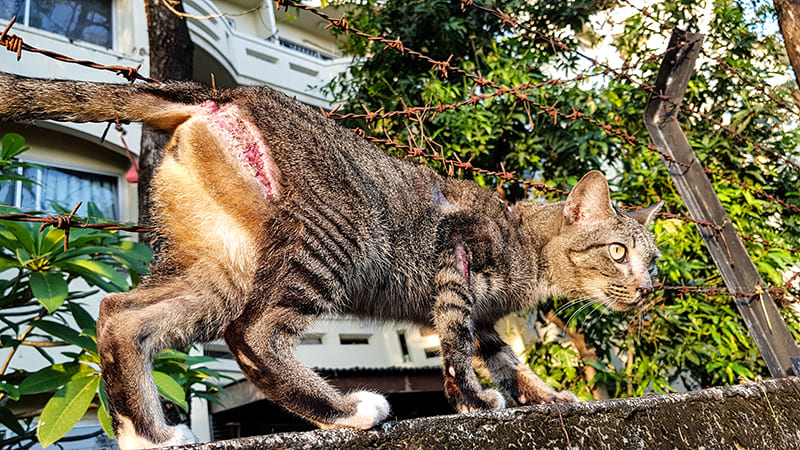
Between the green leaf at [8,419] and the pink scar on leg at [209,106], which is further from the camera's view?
the green leaf at [8,419]

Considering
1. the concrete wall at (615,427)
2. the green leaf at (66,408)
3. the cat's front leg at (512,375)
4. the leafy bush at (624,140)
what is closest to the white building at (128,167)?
the leafy bush at (624,140)

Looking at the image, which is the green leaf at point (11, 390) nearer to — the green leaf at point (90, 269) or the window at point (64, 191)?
the green leaf at point (90, 269)

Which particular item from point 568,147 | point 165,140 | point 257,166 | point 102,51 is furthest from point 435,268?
point 102,51

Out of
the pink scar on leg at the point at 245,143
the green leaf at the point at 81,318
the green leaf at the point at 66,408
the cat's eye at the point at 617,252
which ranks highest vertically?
the pink scar on leg at the point at 245,143

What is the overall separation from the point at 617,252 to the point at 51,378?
2.11 m

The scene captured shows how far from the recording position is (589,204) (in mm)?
2568

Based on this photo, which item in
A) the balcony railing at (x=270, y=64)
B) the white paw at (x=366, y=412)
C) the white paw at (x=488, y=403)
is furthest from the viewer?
the balcony railing at (x=270, y=64)

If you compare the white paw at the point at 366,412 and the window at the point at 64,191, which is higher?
the window at the point at 64,191

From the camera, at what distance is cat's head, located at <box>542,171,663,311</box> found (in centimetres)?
252

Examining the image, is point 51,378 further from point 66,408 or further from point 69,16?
point 69,16

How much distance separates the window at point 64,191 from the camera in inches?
229

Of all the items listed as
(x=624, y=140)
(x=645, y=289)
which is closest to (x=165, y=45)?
(x=645, y=289)

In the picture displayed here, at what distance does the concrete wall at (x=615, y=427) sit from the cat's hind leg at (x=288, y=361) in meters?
0.24

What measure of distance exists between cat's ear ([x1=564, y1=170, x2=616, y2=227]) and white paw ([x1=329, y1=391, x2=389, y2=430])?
1.42 metres
